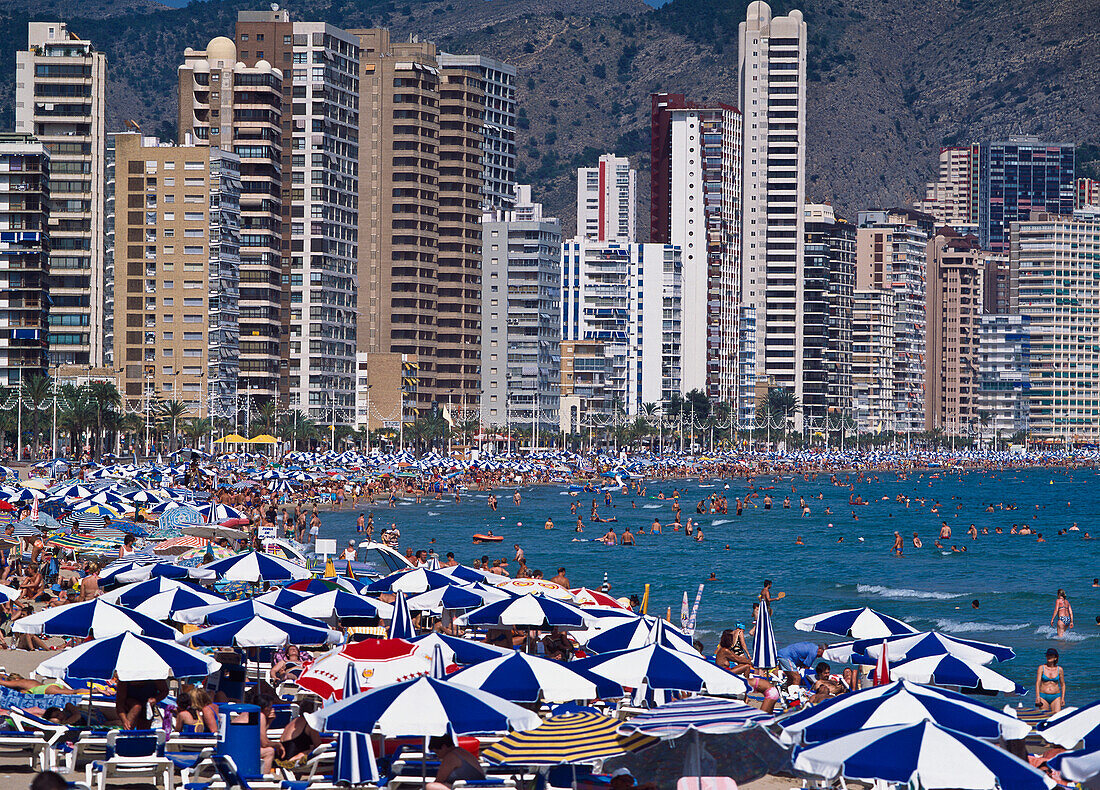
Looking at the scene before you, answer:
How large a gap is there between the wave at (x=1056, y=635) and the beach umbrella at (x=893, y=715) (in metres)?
25.4

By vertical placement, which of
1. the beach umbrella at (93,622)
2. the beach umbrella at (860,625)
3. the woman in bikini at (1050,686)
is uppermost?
the beach umbrella at (93,622)

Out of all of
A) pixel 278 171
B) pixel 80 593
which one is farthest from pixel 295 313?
pixel 80 593

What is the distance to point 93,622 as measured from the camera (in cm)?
2130

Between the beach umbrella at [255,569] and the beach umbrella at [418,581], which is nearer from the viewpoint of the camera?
the beach umbrella at [418,581]

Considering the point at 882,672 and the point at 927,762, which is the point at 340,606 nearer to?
the point at 882,672

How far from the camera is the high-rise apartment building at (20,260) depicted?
357 feet

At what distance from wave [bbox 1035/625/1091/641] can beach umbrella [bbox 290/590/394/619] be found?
21.8 metres

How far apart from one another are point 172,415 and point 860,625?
95165 millimetres

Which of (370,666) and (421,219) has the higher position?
(421,219)

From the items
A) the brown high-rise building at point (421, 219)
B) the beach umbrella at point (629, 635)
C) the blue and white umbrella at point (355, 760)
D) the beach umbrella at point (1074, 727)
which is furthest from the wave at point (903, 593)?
the brown high-rise building at point (421, 219)

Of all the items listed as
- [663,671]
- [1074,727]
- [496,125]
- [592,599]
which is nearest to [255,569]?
[592,599]

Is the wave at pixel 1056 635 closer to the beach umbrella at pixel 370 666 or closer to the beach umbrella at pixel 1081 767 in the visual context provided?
the beach umbrella at pixel 370 666

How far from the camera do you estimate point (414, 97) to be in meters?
172

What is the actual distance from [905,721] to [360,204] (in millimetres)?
160296
